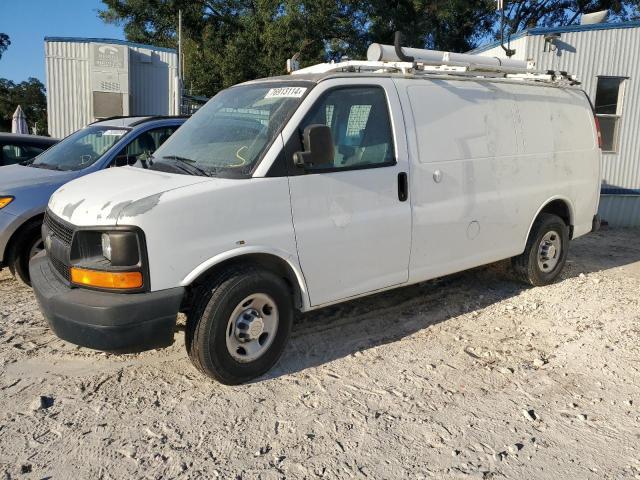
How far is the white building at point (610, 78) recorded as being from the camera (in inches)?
421

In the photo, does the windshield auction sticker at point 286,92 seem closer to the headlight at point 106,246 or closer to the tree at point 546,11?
the headlight at point 106,246

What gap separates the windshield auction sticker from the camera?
4133 millimetres

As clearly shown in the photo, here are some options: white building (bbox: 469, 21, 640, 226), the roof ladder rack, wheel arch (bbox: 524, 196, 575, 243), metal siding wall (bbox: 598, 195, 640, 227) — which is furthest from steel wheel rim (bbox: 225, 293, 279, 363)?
metal siding wall (bbox: 598, 195, 640, 227)

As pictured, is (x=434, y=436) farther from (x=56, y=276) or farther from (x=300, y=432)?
(x=56, y=276)

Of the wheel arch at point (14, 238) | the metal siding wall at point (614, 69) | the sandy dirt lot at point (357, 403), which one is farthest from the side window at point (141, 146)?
the metal siding wall at point (614, 69)

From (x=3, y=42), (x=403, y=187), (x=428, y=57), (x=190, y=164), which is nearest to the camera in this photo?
(x=190, y=164)

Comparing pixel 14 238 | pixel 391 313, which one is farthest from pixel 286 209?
pixel 14 238

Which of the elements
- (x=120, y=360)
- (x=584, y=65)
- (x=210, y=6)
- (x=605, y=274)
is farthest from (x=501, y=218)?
(x=210, y=6)

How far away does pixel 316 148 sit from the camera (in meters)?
3.84

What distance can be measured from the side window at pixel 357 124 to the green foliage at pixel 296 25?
18485 millimetres

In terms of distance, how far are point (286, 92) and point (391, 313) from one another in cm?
228

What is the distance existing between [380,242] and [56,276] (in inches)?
89.9

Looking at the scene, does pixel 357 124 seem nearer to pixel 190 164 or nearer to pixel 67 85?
pixel 190 164

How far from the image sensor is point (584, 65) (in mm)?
10914
